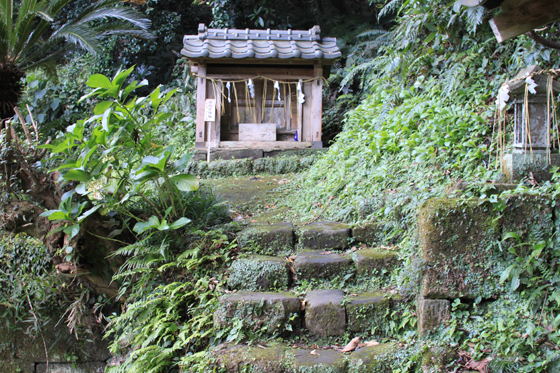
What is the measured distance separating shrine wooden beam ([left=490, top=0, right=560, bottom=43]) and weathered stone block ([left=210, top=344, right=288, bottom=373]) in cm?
300

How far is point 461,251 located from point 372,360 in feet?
3.34

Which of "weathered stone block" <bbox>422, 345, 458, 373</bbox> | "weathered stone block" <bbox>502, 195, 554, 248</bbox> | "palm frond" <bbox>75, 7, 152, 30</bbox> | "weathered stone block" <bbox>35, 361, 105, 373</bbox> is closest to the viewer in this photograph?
"weathered stone block" <bbox>422, 345, 458, 373</bbox>

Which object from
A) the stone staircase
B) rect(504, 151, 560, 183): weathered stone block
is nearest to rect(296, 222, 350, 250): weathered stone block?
the stone staircase

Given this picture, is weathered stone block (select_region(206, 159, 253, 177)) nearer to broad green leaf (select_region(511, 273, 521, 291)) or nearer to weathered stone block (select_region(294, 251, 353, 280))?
weathered stone block (select_region(294, 251, 353, 280))

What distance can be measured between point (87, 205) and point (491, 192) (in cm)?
335

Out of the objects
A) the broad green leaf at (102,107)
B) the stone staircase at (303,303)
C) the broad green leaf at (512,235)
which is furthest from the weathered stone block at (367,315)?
the broad green leaf at (102,107)

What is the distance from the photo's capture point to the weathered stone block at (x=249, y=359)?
2588 millimetres

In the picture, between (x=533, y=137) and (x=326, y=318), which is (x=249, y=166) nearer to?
(x=326, y=318)

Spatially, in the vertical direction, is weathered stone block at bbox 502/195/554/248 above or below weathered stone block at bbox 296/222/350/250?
above

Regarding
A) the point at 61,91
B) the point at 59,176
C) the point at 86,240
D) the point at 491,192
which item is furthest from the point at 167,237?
the point at 61,91

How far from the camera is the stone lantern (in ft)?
10.3

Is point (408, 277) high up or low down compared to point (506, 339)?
up

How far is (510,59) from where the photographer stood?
461cm

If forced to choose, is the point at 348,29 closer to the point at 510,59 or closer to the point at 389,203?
the point at 510,59
